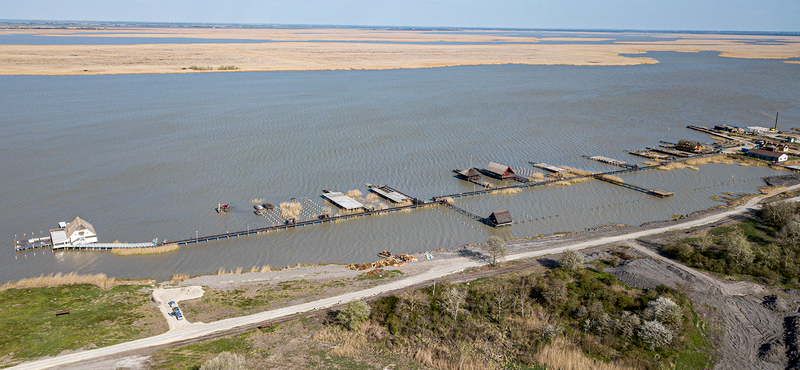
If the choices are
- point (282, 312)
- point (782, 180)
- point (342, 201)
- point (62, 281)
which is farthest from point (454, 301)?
point (782, 180)

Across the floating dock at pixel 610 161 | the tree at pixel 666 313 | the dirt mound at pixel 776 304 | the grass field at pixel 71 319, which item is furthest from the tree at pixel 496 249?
the floating dock at pixel 610 161

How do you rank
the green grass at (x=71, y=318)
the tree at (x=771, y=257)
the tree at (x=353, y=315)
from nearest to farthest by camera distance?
the green grass at (x=71, y=318) < the tree at (x=353, y=315) < the tree at (x=771, y=257)

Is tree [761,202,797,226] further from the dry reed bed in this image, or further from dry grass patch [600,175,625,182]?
the dry reed bed

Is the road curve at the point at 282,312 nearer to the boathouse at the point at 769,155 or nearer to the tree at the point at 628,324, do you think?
the tree at the point at 628,324

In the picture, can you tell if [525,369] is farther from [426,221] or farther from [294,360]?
[426,221]

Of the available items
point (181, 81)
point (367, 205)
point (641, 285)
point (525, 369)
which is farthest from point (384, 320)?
point (181, 81)

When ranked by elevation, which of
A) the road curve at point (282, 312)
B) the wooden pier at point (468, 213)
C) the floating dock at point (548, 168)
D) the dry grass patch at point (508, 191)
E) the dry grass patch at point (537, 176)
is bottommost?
the road curve at point (282, 312)

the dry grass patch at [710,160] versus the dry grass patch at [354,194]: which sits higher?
the dry grass patch at [354,194]

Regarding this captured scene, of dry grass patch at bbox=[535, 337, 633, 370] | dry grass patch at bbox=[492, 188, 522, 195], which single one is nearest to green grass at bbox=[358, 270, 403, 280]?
dry grass patch at bbox=[535, 337, 633, 370]
